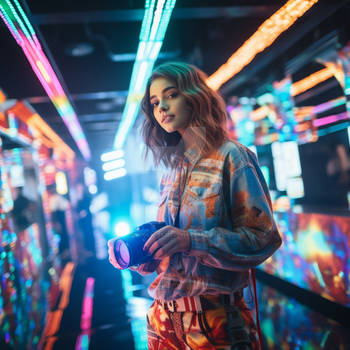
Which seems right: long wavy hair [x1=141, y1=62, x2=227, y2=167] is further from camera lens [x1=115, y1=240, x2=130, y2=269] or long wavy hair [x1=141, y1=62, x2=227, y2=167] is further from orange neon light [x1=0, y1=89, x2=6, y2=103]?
orange neon light [x1=0, y1=89, x2=6, y2=103]

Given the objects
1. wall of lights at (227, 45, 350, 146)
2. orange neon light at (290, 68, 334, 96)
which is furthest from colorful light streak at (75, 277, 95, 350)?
orange neon light at (290, 68, 334, 96)

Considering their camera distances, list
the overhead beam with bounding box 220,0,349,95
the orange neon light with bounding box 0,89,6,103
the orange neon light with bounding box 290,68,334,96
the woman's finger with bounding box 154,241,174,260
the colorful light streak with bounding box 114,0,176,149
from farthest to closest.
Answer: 1. the orange neon light with bounding box 290,68,334,96
2. the orange neon light with bounding box 0,89,6,103
3. the overhead beam with bounding box 220,0,349,95
4. the colorful light streak with bounding box 114,0,176,149
5. the woman's finger with bounding box 154,241,174,260

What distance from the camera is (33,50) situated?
2.43 metres

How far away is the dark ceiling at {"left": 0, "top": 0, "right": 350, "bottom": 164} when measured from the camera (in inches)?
94.1

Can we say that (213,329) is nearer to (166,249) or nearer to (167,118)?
(166,249)

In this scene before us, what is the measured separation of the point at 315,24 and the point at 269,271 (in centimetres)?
253

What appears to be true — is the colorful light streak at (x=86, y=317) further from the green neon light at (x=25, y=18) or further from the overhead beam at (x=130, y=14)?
the overhead beam at (x=130, y=14)

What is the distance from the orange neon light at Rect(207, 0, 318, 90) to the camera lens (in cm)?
245

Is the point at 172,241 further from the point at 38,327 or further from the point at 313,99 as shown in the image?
the point at 313,99

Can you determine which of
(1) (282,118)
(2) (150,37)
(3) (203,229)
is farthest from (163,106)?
(1) (282,118)

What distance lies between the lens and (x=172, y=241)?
0.62 metres

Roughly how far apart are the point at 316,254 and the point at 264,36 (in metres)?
1.95

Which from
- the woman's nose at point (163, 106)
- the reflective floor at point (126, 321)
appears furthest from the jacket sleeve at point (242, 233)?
the reflective floor at point (126, 321)

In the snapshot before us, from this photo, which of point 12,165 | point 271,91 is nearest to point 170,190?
point 12,165
